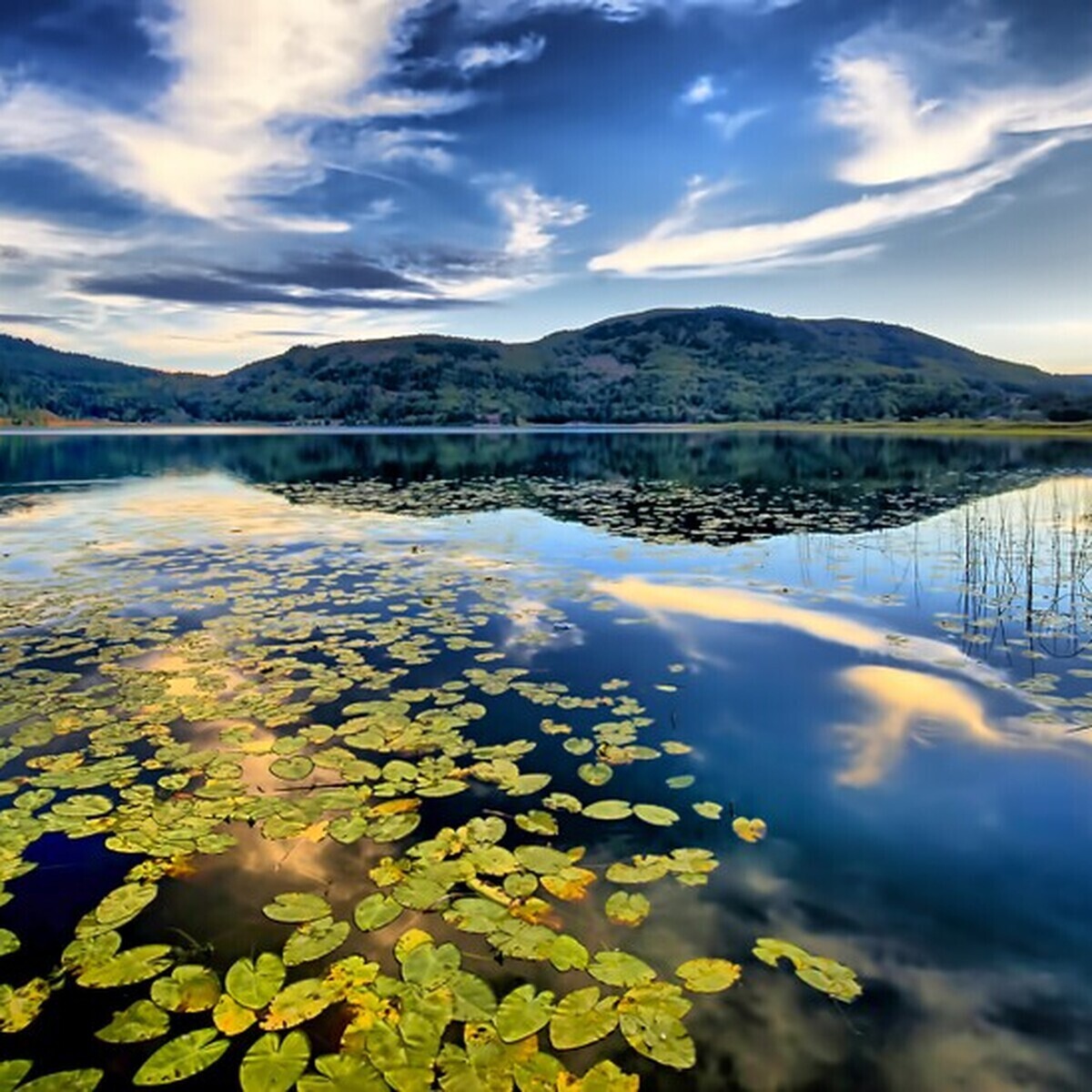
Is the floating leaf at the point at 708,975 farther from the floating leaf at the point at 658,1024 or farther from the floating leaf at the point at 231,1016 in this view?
the floating leaf at the point at 231,1016

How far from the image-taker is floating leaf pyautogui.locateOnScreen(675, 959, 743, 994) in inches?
185

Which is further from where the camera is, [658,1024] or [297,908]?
[297,908]

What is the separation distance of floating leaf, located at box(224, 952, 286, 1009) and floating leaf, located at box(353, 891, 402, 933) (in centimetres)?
59

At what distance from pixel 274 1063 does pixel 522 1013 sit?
4.70ft

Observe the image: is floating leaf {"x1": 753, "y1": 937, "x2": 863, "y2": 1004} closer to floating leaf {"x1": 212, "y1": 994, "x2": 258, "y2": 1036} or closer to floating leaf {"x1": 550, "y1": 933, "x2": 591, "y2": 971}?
floating leaf {"x1": 550, "y1": 933, "x2": 591, "y2": 971}

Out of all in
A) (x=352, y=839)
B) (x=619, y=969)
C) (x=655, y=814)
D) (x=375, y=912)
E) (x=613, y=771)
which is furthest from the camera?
(x=613, y=771)

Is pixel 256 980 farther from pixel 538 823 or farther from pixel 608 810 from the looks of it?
pixel 608 810

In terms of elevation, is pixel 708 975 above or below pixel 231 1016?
below

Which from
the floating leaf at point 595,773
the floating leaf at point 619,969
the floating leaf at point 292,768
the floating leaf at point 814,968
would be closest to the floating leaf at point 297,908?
the floating leaf at point 292,768

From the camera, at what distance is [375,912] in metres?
5.29

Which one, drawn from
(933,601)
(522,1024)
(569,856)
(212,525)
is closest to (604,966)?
(522,1024)

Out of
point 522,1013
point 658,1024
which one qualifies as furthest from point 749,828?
point 522,1013

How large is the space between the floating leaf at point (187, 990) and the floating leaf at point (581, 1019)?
2195 millimetres

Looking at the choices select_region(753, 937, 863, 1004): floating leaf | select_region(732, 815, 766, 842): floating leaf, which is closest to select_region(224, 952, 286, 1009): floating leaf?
select_region(753, 937, 863, 1004): floating leaf
